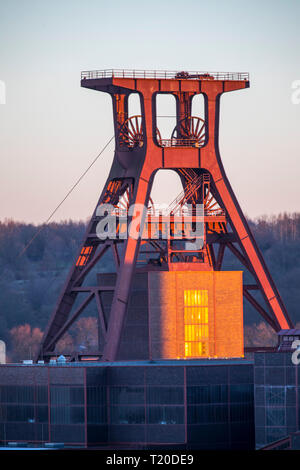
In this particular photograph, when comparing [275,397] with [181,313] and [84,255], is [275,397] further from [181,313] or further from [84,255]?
[84,255]

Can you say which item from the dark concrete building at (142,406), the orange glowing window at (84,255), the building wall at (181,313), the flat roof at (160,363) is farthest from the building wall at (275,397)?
the orange glowing window at (84,255)

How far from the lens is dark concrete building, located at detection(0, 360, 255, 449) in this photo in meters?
79.6

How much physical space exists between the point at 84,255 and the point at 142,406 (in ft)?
56.4

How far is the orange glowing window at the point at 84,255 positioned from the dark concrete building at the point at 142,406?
46.9 ft

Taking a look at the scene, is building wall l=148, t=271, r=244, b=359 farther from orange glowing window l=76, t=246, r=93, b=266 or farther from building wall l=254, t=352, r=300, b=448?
building wall l=254, t=352, r=300, b=448

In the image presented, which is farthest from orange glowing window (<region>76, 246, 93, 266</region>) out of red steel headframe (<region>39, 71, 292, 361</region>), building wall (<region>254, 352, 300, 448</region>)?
building wall (<region>254, 352, 300, 448</region>)

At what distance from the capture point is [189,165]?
307ft

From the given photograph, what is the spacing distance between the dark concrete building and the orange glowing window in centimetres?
1430

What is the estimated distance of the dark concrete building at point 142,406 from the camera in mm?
A: 79562

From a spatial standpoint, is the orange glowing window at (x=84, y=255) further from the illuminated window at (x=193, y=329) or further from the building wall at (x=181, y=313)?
the illuminated window at (x=193, y=329)

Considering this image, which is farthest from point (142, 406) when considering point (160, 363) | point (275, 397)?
point (275, 397)

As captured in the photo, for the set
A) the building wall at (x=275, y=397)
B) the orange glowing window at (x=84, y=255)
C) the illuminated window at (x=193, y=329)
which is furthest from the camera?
the orange glowing window at (x=84, y=255)

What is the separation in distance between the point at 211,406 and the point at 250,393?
228 centimetres
